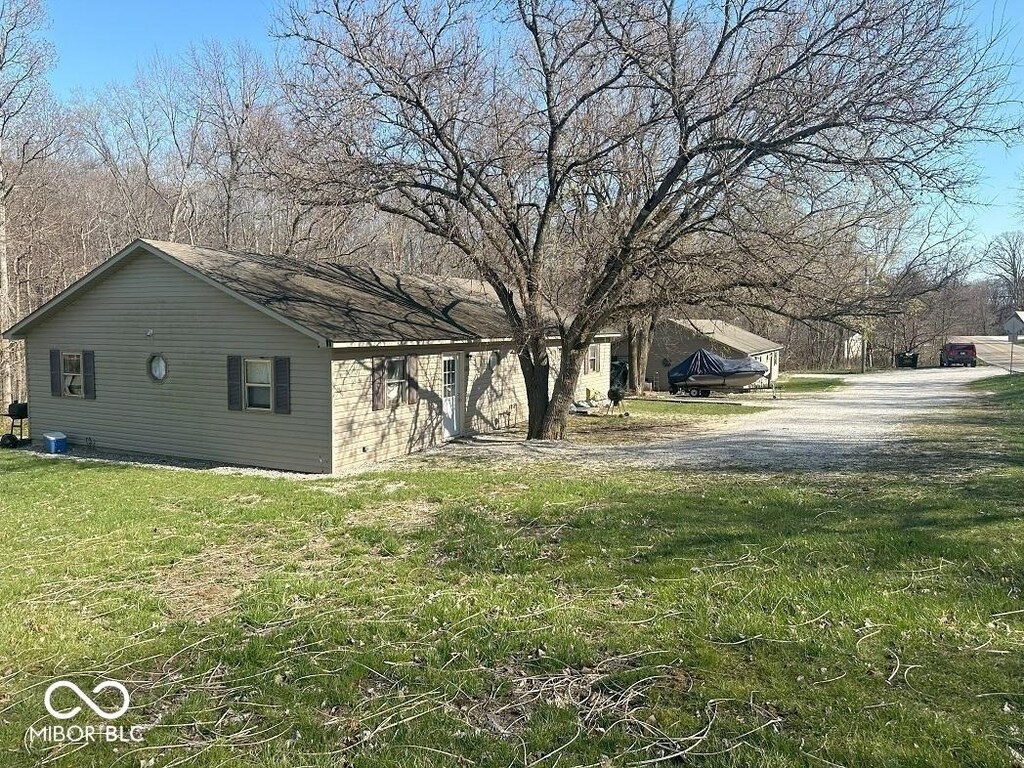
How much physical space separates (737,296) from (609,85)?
4.88 metres

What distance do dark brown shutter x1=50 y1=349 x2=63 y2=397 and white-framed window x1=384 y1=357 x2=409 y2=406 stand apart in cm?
786

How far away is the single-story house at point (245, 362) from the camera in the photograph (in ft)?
41.7

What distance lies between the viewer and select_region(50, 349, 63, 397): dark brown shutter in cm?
1562

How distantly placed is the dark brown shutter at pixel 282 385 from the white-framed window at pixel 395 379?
1.93m

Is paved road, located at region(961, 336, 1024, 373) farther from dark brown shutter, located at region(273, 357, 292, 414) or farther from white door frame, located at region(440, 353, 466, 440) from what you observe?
dark brown shutter, located at region(273, 357, 292, 414)

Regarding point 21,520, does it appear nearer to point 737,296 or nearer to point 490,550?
point 490,550

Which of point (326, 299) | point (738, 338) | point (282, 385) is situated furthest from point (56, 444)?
point (738, 338)

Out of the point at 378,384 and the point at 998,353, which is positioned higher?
the point at 998,353

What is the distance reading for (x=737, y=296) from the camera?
13852 millimetres

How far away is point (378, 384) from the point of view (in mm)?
13672

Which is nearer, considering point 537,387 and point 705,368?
point 537,387

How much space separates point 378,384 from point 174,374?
4283 mm

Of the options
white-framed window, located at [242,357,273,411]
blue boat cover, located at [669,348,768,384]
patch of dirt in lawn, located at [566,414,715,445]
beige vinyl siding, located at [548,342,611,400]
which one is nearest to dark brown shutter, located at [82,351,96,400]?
white-framed window, located at [242,357,273,411]

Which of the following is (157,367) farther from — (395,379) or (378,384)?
(395,379)
